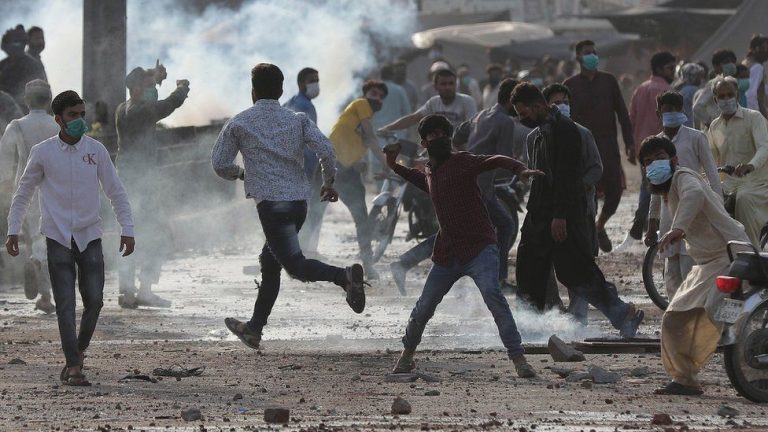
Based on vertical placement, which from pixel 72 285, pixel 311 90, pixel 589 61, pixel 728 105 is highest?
pixel 589 61

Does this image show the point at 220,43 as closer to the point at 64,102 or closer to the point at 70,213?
the point at 64,102

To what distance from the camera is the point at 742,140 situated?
1155 cm

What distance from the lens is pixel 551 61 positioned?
3048 cm

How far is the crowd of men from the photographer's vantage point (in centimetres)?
843

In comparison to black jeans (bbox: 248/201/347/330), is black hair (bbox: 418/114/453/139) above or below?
above

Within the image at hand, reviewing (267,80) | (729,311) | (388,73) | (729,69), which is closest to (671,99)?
(267,80)

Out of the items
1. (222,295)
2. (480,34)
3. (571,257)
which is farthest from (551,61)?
(571,257)

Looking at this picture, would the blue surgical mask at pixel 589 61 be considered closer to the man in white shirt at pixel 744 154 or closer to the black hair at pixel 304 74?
the black hair at pixel 304 74

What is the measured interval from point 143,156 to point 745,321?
6.07 metres

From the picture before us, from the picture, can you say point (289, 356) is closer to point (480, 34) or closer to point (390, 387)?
point (390, 387)

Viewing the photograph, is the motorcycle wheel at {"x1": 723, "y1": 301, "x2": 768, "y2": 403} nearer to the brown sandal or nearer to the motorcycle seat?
the motorcycle seat

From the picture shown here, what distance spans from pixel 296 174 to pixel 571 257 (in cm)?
173

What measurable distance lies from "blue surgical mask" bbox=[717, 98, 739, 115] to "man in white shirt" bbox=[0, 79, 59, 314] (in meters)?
4.89

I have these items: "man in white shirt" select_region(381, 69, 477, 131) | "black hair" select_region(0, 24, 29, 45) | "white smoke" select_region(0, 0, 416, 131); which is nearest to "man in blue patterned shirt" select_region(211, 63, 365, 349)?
"man in white shirt" select_region(381, 69, 477, 131)
